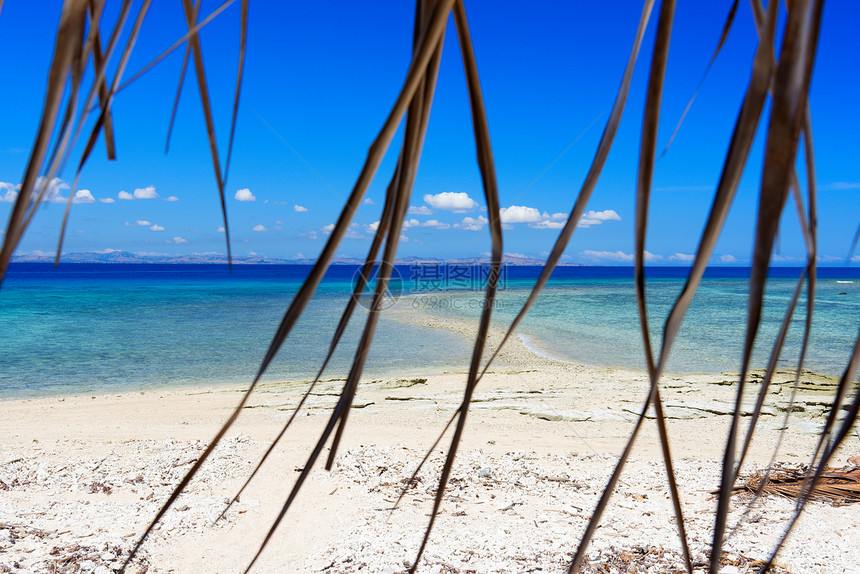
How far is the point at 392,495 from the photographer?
10.2 ft

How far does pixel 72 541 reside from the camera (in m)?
2.46

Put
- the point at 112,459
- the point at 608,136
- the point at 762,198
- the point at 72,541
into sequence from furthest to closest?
the point at 112,459, the point at 72,541, the point at 608,136, the point at 762,198

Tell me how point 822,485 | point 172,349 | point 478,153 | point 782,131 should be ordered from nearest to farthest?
point 782,131, point 478,153, point 822,485, point 172,349

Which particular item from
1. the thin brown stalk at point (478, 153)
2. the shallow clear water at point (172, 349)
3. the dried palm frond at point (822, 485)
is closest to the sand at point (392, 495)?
the dried palm frond at point (822, 485)

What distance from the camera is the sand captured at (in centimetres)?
235

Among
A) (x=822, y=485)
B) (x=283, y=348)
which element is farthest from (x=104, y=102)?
(x=283, y=348)

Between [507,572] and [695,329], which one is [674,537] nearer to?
[507,572]

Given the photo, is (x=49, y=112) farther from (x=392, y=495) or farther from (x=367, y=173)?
(x=392, y=495)

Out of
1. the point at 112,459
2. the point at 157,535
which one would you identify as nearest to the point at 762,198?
the point at 157,535

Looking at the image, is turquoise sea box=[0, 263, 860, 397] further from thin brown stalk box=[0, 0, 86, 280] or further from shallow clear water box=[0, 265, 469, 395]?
thin brown stalk box=[0, 0, 86, 280]

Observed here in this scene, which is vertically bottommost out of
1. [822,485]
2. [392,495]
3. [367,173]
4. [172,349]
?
[172,349]

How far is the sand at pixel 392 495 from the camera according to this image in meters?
2.35

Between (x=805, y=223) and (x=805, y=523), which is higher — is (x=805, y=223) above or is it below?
above

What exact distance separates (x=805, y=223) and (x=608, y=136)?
14cm
